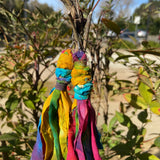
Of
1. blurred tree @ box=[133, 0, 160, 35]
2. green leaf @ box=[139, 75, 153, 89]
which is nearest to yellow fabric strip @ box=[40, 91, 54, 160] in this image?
green leaf @ box=[139, 75, 153, 89]

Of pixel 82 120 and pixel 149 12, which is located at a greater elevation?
pixel 149 12

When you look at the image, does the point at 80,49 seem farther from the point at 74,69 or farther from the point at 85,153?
the point at 85,153

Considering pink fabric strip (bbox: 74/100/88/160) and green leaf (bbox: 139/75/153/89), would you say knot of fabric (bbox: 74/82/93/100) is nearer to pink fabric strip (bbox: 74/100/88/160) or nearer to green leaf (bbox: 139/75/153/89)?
pink fabric strip (bbox: 74/100/88/160)

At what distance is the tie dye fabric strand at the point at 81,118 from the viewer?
0.41 meters

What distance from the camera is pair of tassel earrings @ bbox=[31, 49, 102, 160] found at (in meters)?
0.41

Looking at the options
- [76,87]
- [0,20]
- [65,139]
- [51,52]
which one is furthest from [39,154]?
[0,20]

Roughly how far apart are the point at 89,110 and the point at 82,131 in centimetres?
6

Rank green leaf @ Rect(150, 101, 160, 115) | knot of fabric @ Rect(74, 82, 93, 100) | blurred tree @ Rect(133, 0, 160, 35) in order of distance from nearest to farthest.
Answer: knot of fabric @ Rect(74, 82, 93, 100), green leaf @ Rect(150, 101, 160, 115), blurred tree @ Rect(133, 0, 160, 35)

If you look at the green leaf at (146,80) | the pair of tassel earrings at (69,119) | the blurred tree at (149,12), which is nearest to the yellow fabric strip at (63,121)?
the pair of tassel earrings at (69,119)

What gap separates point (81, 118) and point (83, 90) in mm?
70

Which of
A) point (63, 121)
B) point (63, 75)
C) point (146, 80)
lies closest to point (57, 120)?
point (63, 121)

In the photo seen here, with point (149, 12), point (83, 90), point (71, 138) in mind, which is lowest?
point (71, 138)

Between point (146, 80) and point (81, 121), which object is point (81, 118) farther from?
point (146, 80)

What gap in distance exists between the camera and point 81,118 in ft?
1.35
